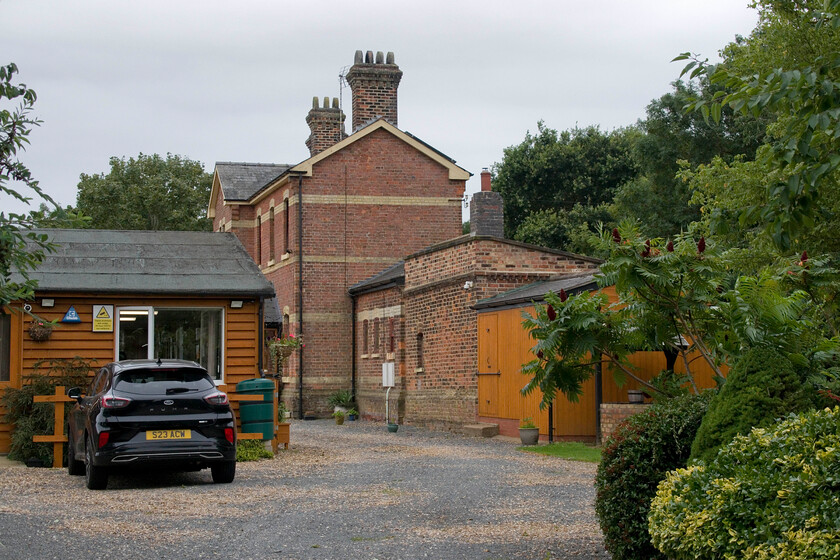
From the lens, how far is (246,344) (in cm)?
1805

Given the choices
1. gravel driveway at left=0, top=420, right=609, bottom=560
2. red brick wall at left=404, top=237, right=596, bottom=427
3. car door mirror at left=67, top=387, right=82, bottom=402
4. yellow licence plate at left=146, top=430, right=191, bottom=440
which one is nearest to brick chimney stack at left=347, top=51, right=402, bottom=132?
red brick wall at left=404, top=237, right=596, bottom=427

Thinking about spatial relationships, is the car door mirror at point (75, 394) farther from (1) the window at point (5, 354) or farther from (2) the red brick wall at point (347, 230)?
(2) the red brick wall at point (347, 230)

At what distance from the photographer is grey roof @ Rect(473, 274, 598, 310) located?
64.1 ft

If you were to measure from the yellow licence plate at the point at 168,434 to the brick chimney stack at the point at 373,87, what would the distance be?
23.7m

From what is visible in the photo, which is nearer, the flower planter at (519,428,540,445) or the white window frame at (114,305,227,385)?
the white window frame at (114,305,227,385)

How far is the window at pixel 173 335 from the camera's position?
58.0ft

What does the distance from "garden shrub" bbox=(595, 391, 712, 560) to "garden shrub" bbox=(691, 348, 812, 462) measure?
1.85 ft

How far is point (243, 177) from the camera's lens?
41.8 meters

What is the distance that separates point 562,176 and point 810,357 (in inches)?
1661

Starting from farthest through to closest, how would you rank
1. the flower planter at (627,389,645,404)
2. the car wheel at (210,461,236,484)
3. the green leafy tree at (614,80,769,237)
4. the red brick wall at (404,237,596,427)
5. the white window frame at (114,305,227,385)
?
the green leafy tree at (614,80,769,237) < the red brick wall at (404,237,596,427) < the flower planter at (627,389,645,404) < the white window frame at (114,305,227,385) < the car wheel at (210,461,236,484)

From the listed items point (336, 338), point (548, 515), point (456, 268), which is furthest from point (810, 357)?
point (336, 338)

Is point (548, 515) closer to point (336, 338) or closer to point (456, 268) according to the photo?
point (456, 268)

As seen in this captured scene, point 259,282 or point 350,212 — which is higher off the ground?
point 350,212

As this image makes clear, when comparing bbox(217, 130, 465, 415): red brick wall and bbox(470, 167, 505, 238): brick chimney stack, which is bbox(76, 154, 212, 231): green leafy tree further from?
bbox(470, 167, 505, 238): brick chimney stack
